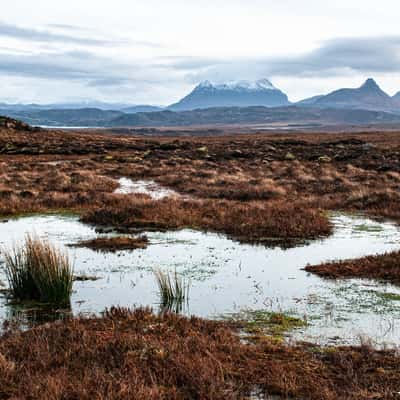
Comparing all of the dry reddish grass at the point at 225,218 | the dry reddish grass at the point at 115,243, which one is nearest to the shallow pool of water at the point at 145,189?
the dry reddish grass at the point at 225,218

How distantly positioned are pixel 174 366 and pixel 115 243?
9658mm

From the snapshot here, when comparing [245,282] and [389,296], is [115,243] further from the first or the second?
[389,296]

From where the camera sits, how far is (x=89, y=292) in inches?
480

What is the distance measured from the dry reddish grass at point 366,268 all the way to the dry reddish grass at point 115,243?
539 centimetres

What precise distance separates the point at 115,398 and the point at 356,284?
26.0ft

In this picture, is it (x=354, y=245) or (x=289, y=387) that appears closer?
(x=289, y=387)

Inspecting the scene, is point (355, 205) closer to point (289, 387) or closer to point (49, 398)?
point (289, 387)

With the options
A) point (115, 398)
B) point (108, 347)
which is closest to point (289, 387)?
point (115, 398)

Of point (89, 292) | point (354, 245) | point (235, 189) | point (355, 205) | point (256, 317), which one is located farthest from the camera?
point (235, 189)

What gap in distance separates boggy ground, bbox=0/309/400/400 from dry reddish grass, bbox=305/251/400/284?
5185mm

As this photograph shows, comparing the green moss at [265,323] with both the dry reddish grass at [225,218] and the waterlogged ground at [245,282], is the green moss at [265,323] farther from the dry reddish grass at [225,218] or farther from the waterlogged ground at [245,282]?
the dry reddish grass at [225,218]

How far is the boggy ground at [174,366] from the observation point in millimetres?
6996

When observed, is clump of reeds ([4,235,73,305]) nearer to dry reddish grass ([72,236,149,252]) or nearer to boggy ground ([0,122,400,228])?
dry reddish grass ([72,236,149,252])

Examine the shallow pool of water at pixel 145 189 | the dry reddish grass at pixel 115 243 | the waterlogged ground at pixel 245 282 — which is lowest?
the waterlogged ground at pixel 245 282
